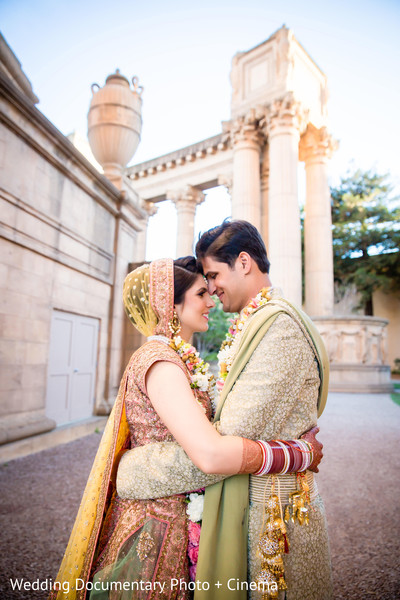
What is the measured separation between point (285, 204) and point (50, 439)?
13.0 meters

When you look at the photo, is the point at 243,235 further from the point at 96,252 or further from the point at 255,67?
the point at 255,67

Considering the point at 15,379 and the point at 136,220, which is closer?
the point at 15,379

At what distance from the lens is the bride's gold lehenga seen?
139 centimetres

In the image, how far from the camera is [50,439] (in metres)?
5.86

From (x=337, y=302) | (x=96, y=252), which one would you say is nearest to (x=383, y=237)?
(x=337, y=302)

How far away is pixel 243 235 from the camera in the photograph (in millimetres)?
1781

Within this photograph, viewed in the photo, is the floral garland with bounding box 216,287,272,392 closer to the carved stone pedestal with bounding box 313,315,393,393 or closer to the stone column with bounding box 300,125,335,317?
the carved stone pedestal with bounding box 313,315,393,393

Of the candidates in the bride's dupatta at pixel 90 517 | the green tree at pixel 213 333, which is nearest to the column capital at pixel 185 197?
the green tree at pixel 213 333

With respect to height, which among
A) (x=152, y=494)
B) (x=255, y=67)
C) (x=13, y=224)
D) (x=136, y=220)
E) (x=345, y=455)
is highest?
(x=255, y=67)

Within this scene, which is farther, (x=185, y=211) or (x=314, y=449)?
(x=185, y=211)

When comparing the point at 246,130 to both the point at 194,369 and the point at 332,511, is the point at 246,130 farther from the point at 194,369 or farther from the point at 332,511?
the point at 194,369

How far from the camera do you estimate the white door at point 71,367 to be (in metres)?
6.39

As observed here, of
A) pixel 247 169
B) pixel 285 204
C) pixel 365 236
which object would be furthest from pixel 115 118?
pixel 365 236

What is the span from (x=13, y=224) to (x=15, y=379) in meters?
2.30
